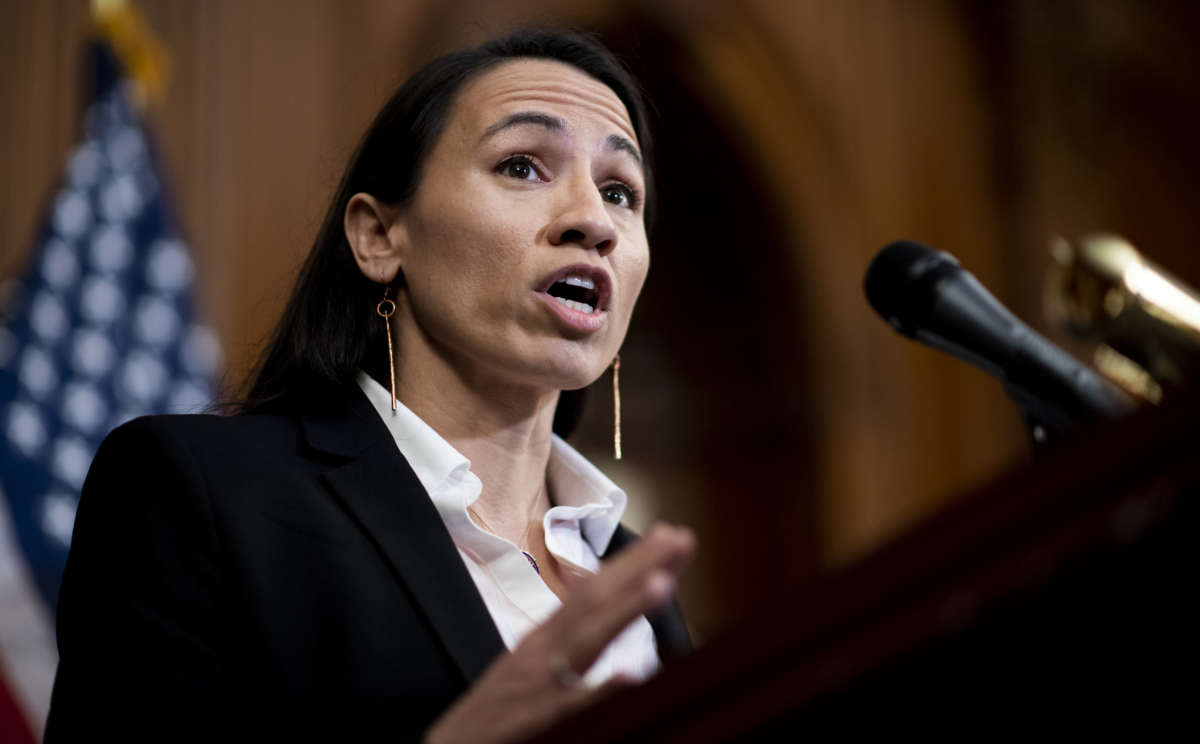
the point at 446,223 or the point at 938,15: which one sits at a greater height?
the point at 938,15

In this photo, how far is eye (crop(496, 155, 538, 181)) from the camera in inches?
61.1

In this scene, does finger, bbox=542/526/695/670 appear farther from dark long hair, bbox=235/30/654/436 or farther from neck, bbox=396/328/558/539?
dark long hair, bbox=235/30/654/436

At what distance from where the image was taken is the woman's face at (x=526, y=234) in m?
1.44

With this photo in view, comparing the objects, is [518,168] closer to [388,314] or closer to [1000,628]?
[388,314]

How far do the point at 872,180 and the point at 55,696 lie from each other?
5.54 meters

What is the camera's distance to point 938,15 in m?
6.28

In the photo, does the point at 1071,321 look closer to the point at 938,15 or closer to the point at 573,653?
the point at 573,653

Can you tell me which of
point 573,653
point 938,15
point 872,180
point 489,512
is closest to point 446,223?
point 489,512

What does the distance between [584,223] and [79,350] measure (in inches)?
83.6

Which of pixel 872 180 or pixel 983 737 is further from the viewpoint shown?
pixel 872 180

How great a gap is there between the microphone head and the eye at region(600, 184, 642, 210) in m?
0.56

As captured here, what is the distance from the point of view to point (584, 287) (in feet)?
4.91

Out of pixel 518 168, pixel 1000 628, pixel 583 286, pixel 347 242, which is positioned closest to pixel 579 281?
pixel 583 286

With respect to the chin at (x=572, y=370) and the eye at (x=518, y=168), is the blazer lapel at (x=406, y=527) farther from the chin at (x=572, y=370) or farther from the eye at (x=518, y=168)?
the eye at (x=518, y=168)
